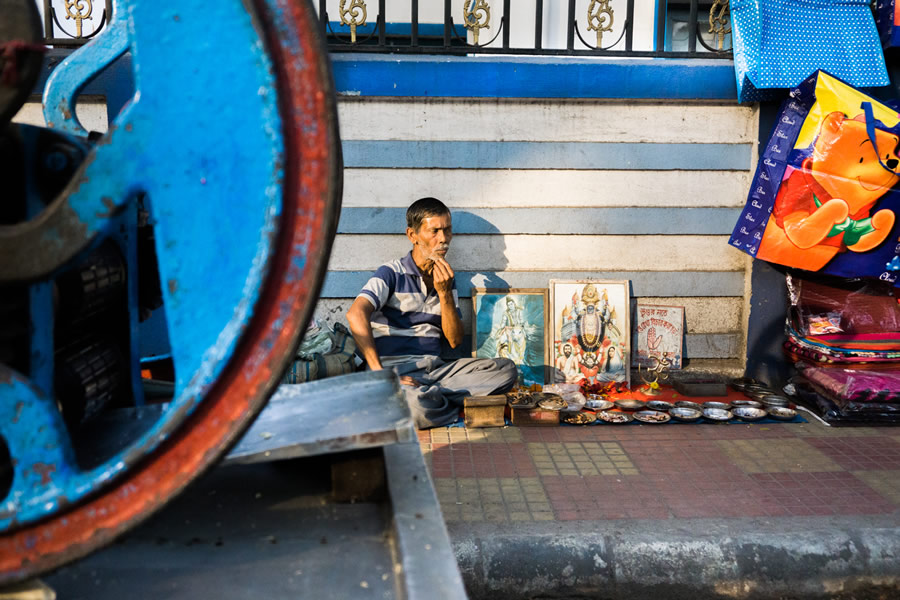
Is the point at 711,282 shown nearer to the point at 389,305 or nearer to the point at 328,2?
the point at 389,305

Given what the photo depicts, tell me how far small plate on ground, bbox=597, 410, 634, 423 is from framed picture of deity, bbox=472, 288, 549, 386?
0.72m

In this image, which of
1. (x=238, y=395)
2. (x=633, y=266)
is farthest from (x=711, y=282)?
(x=238, y=395)

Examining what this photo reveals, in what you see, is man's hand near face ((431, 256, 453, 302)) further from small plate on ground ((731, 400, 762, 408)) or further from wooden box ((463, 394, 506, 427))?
small plate on ground ((731, 400, 762, 408))

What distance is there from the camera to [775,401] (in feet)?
15.8

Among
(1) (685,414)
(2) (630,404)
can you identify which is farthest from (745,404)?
(2) (630,404)

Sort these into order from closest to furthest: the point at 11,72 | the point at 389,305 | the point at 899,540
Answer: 1. the point at 11,72
2. the point at 899,540
3. the point at 389,305

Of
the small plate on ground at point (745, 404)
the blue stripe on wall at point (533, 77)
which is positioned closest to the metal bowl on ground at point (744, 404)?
the small plate on ground at point (745, 404)

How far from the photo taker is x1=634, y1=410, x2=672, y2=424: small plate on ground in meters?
4.52

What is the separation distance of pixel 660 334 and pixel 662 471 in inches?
69.4

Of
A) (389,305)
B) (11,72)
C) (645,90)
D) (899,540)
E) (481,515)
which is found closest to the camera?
(11,72)

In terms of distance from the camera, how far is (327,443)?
4.22 ft

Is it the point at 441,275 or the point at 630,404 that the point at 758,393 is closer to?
the point at 630,404

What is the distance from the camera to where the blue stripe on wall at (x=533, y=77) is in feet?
16.0

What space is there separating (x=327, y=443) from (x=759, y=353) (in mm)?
4816
